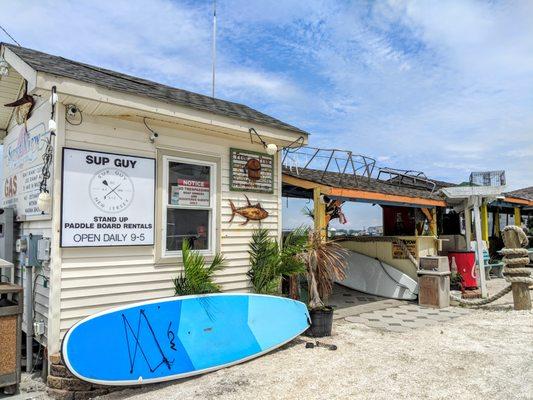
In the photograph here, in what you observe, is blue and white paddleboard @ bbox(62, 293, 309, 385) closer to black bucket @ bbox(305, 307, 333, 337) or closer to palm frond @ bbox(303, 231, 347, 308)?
black bucket @ bbox(305, 307, 333, 337)

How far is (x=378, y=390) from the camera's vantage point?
14.6 ft

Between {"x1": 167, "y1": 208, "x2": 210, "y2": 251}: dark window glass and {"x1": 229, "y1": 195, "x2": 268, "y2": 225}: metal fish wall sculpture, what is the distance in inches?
17.4

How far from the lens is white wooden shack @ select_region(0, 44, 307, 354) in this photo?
4.79 m

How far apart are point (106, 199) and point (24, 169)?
5.94 ft

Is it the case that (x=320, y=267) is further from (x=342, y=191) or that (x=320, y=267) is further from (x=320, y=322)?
(x=342, y=191)

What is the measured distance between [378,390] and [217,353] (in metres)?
1.94

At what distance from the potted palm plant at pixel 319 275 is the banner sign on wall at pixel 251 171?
45.4 inches

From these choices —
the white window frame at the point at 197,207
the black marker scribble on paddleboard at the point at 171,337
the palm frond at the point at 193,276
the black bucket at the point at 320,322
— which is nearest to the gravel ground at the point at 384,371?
the black bucket at the point at 320,322

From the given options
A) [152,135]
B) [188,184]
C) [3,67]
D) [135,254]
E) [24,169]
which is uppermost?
[3,67]

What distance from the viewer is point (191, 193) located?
608 cm

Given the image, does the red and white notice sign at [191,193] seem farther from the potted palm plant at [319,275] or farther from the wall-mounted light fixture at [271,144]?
the potted palm plant at [319,275]

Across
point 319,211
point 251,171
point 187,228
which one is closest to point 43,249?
point 187,228

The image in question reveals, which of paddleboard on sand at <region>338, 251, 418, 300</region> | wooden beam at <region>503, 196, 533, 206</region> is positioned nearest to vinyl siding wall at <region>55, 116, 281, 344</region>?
paddleboard on sand at <region>338, 251, 418, 300</region>

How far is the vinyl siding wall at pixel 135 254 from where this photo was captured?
488 cm
